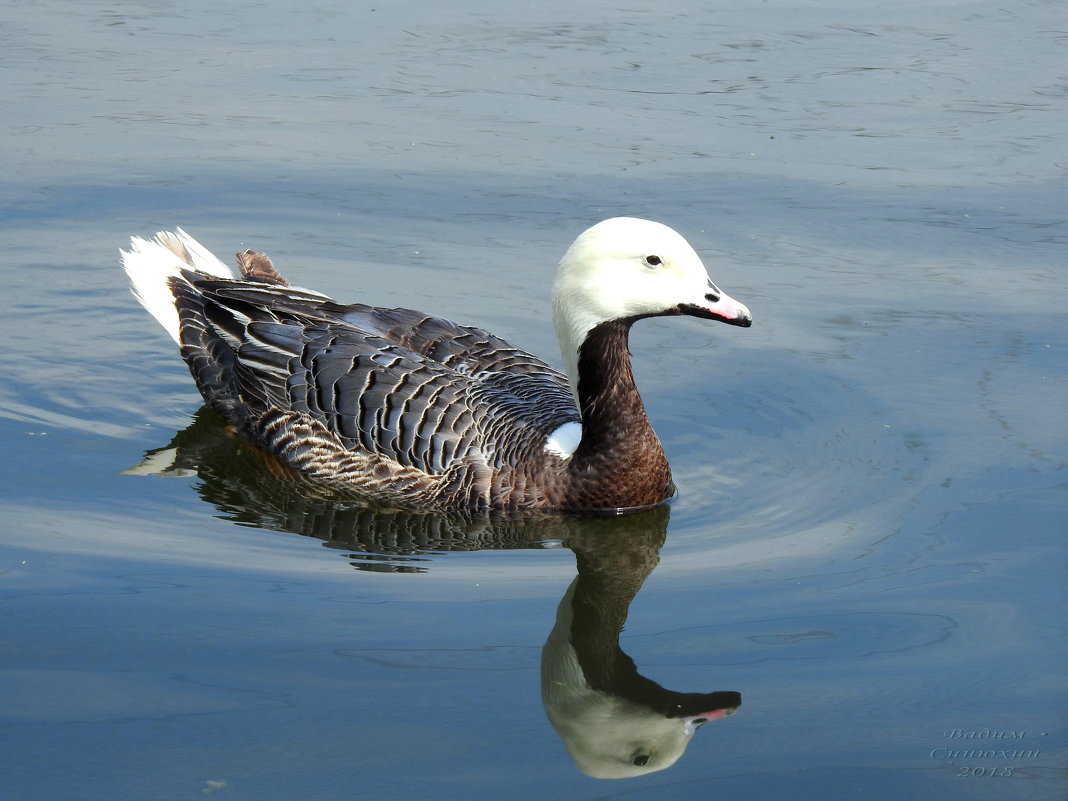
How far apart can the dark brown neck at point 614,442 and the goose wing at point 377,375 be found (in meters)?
0.32

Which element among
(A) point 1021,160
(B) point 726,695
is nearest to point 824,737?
(B) point 726,695

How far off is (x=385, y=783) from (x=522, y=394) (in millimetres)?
3243

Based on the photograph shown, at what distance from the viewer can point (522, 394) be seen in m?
7.81

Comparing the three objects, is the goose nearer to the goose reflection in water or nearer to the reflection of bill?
the goose reflection in water

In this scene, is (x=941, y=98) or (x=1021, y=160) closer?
(x=1021, y=160)

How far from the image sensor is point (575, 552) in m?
6.88

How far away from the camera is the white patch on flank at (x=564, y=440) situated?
24.4 ft

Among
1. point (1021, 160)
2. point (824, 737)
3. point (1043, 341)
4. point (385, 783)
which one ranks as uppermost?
point (1021, 160)

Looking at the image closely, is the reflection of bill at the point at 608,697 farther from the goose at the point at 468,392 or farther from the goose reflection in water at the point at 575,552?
the goose at the point at 468,392

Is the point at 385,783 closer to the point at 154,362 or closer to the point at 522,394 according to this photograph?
the point at 522,394

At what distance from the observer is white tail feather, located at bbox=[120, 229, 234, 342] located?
8836mm

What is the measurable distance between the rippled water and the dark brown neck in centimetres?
20

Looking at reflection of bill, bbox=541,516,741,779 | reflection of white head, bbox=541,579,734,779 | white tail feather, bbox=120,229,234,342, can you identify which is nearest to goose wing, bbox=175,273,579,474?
white tail feather, bbox=120,229,234,342

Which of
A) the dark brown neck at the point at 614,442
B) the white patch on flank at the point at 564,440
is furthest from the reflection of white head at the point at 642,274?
the white patch on flank at the point at 564,440
